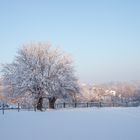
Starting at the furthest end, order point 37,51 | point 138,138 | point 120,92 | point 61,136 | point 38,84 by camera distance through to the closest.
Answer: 1. point 120,92
2. point 37,51
3. point 38,84
4. point 61,136
5. point 138,138

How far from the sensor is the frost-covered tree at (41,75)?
4459cm

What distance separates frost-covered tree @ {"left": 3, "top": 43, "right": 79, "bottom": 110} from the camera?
44.6 m

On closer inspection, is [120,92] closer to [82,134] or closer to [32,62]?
[32,62]

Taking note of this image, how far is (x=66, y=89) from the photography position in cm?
4691

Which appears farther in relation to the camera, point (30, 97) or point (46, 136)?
point (30, 97)

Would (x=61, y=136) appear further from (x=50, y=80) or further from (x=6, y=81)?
(x=6, y=81)

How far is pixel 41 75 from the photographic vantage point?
44.9m

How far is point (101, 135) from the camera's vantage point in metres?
14.1

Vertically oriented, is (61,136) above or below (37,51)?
below

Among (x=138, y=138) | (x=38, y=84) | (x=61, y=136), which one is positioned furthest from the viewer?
(x=38, y=84)

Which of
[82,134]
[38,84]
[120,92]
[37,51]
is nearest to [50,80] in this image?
[38,84]

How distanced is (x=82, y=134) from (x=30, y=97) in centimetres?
3272

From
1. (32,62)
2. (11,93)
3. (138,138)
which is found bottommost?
(138,138)

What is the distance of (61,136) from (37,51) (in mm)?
34940
